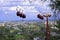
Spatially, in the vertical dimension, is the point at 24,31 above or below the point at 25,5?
below

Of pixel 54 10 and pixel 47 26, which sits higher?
pixel 54 10

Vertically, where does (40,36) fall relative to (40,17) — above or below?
below

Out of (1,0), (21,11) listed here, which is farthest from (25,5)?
(1,0)

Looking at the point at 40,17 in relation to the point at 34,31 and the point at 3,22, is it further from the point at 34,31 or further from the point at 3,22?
the point at 3,22

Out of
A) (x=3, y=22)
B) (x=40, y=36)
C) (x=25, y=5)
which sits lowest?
(x=40, y=36)

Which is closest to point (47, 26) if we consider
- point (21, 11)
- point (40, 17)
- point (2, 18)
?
point (40, 17)

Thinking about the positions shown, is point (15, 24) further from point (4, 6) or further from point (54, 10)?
point (54, 10)

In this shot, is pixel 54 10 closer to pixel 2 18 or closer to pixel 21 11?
pixel 21 11
